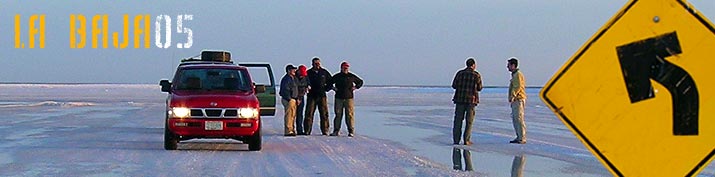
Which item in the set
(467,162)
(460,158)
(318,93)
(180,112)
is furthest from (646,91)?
(318,93)

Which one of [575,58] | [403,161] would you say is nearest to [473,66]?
[403,161]

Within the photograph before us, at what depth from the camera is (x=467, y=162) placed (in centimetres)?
1312

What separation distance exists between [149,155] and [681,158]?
35.5 feet

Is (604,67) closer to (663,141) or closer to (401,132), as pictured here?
(663,141)

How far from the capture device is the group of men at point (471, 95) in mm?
16391

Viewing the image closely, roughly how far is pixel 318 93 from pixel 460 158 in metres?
6.56

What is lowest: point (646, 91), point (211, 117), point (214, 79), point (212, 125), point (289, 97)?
point (212, 125)

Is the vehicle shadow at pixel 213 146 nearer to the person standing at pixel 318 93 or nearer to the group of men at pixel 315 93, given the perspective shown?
the group of men at pixel 315 93

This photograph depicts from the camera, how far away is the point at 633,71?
13.6ft

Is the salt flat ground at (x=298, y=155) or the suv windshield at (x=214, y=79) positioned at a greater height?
the suv windshield at (x=214, y=79)

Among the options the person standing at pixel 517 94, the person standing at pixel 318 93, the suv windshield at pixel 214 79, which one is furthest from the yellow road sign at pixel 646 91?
the person standing at pixel 318 93

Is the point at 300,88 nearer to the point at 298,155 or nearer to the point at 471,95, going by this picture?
the point at 471,95

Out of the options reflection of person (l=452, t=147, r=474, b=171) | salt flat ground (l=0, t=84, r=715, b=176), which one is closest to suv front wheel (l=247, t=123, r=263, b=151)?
salt flat ground (l=0, t=84, r=715, b=176)

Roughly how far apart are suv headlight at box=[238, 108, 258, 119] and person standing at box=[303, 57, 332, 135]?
460cm
